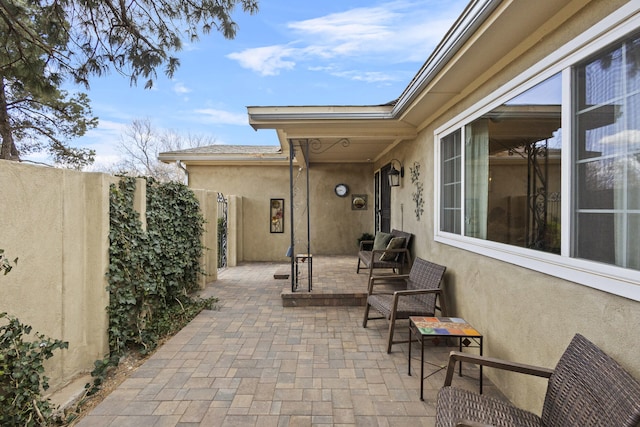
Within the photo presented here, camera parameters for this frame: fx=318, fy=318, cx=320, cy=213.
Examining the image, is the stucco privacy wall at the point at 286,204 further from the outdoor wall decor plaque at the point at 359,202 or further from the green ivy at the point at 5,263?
the green ivy at the point at 5,263

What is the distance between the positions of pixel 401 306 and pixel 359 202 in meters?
5.40

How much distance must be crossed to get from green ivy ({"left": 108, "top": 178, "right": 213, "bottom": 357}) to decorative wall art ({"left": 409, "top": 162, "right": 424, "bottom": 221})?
11.2ft

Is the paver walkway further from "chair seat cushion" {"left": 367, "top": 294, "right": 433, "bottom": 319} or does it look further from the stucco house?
the stucco house

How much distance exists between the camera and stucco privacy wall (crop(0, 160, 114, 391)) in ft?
7.25

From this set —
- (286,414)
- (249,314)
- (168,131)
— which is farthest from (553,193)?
(168,131)

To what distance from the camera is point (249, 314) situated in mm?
4391

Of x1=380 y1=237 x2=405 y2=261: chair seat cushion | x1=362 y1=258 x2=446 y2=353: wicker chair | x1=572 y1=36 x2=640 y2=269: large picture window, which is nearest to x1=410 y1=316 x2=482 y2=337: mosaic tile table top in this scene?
x1=362 y1=258 x2=446 y2=353: wicker chair

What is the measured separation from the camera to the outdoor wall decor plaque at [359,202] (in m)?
8.67

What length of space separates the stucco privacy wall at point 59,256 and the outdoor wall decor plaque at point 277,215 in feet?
18.9

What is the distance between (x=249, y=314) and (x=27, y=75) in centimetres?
426

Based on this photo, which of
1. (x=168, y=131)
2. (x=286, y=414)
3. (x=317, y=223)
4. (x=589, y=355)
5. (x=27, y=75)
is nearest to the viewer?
(x=589, y=355)

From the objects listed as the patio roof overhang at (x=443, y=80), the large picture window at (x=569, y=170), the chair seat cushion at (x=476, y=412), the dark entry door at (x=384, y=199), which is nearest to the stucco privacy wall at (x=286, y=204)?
the dark entry door at (x=384, y=199)

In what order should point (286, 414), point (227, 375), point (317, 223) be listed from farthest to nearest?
1. point (317, 223)
2. point (227, 375)
3. point (286, 414)

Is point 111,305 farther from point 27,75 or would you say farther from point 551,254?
point 551,254
